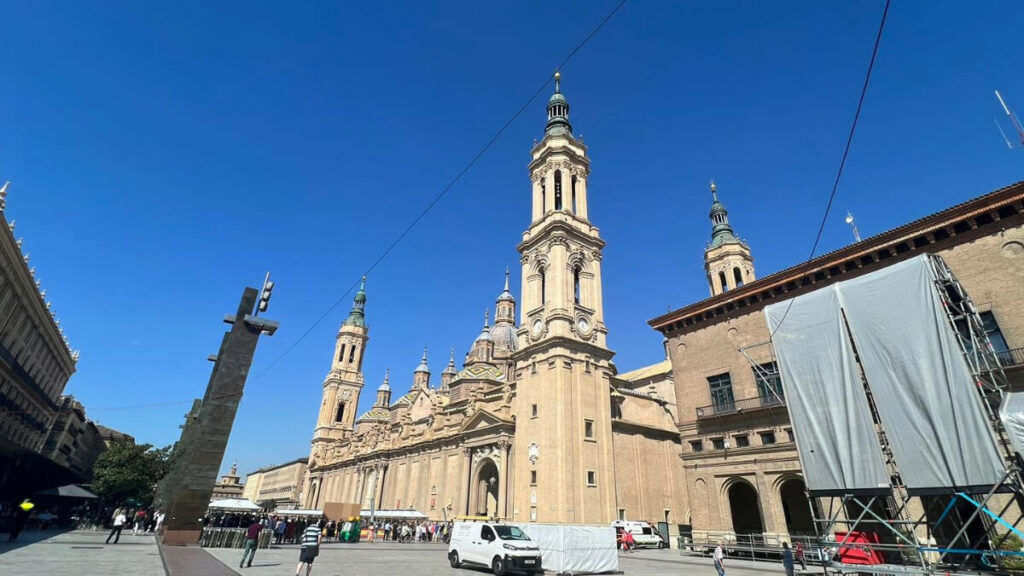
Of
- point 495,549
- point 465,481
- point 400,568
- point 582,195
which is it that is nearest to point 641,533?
point 465,481

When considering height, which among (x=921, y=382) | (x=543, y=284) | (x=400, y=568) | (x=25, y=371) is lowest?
(x=400, y=568)

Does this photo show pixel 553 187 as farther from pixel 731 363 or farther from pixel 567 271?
pixel 731 363

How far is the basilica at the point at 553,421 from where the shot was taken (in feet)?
106

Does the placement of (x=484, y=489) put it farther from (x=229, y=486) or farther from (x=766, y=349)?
(x=229, y=486)

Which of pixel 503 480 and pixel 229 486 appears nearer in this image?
pixel 503 480

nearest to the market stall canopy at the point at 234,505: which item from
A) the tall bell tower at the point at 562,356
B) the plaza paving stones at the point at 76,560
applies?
the plaza paving stones at the point at 76,560

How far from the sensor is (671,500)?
39.0 m

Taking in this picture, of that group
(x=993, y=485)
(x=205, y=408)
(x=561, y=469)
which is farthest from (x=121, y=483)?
(x=993, y=485)

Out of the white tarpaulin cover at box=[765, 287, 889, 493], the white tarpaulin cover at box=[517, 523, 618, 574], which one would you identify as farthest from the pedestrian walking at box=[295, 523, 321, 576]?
the white tarpaulin cover at box=[765, 287, 889, 493]

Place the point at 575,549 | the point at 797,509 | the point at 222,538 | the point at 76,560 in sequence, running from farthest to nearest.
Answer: the point at 797,509 < the point at 222,538 < the point at 575,549 < the point at 76,560

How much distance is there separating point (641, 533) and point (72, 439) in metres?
65.5

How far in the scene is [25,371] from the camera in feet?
104

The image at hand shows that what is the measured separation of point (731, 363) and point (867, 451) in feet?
39.7

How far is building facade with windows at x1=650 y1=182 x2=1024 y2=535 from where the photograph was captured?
19688 mm
